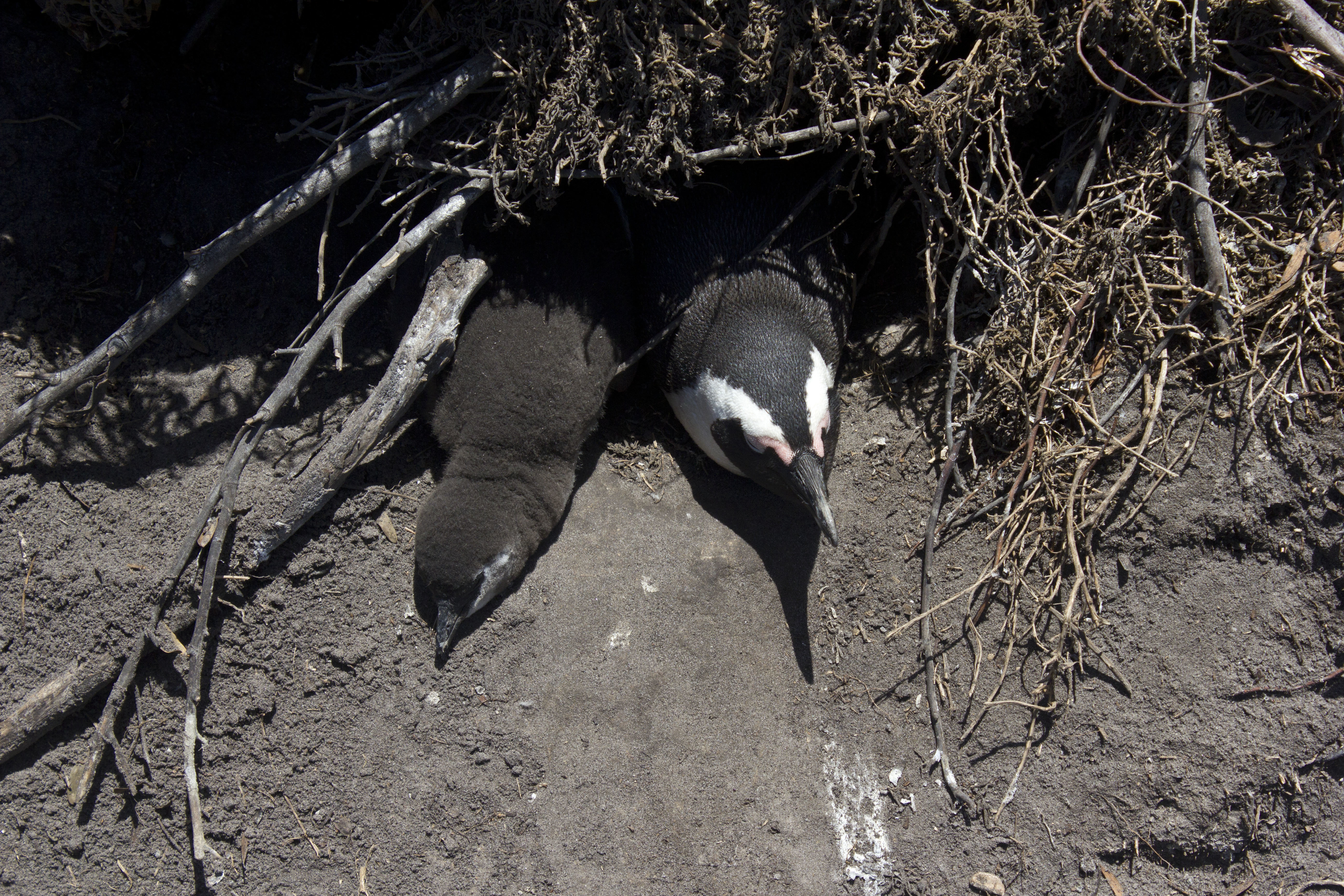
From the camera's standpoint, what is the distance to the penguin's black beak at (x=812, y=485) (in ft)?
7.66

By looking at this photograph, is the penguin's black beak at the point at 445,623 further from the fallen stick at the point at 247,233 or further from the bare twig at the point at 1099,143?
the bare twig at the point at 1099,143

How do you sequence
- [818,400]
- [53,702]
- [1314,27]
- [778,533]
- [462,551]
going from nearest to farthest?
[1314,27] → [53,702] → [462,551] → [818,400] → [778,533]

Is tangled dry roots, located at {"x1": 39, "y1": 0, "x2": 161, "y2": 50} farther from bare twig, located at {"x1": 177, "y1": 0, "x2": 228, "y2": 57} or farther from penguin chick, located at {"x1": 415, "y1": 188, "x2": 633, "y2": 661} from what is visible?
penguin chick, located at {"x1": 415, "y1": 188, "x2": 633, "y2": 661}

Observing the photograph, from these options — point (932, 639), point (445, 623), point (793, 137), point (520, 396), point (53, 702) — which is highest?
point (793, 137)

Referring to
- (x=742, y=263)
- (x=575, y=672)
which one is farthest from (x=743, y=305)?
(x=575, y=672)

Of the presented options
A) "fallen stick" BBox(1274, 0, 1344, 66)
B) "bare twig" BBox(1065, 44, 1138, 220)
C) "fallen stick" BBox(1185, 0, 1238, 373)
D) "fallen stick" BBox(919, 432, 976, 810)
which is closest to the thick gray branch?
"fallen stick" BBox(919, 432, 976, 810)

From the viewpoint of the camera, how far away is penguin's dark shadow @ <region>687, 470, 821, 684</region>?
98.3 inches

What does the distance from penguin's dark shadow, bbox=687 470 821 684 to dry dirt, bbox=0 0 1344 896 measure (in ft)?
0.04

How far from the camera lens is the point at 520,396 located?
2.52 m

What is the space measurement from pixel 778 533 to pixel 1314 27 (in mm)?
2201

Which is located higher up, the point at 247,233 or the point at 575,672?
the point at 247,233

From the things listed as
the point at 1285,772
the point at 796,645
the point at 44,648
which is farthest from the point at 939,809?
the point at 44,648

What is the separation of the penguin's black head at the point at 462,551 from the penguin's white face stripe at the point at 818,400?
3.47 feet

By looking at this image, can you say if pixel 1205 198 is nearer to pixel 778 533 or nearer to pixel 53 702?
pixel 778 533
